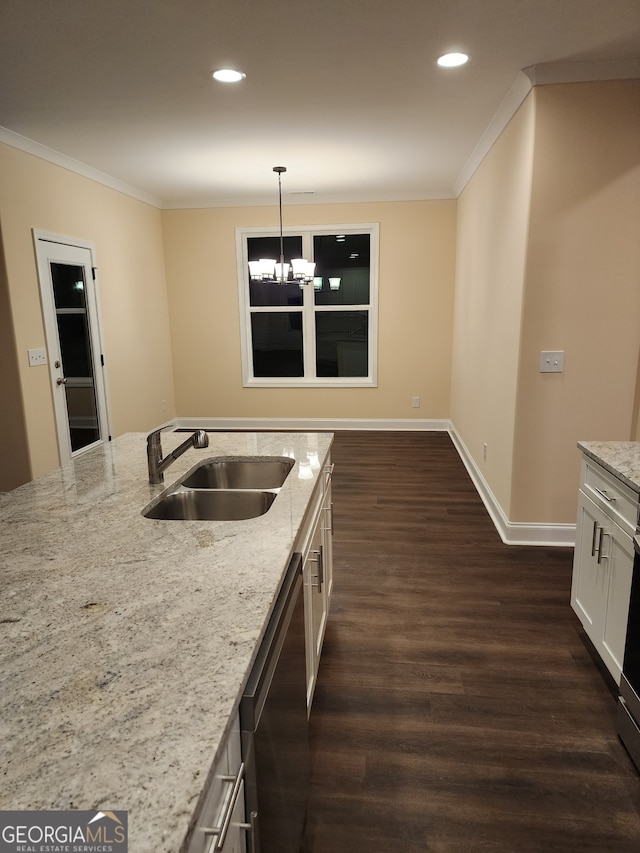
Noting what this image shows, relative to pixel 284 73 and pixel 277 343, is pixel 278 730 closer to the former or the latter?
pixel 284 73

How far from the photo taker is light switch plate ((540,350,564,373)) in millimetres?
3199

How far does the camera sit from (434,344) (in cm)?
638

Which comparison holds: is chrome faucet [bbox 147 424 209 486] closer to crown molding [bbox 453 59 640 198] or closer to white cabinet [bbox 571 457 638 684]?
white cabinet [bbox 571 457 638 684]

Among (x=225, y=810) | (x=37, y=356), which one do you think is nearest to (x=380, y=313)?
(x=37, y=356)

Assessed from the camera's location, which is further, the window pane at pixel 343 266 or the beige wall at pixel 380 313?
the window pane at pixel 343 266

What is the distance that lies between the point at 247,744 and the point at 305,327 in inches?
233

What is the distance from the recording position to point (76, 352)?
4.70 m

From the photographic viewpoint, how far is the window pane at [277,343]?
669 centimetres

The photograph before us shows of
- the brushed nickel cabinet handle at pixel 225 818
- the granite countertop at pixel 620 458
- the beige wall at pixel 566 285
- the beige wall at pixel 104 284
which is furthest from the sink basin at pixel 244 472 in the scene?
the beige wall at pixel 104 284

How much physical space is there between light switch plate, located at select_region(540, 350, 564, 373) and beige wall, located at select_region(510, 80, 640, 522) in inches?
1.2

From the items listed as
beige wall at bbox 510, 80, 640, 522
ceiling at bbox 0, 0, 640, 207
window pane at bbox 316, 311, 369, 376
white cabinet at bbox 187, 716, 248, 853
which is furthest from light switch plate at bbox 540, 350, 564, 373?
window pane at bbox 316, 311, 369, 376

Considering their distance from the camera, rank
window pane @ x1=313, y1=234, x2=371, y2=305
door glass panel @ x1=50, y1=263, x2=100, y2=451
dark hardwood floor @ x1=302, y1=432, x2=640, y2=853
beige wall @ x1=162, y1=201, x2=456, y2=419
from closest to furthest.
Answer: dark hardwood floor @ x1=302, y1=432, x2=640, y2=853 < door glass panel @ x1=50, y1=263, x2=100, y2=451 < beige wall @ x1=162, y1=201, x2=456, y2=419 < window pane @ x1=313, y1=234, x2=371, y2=305

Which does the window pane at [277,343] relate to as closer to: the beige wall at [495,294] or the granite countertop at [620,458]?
the beige wall at [495,294]

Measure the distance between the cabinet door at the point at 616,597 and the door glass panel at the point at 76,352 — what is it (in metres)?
4.05
